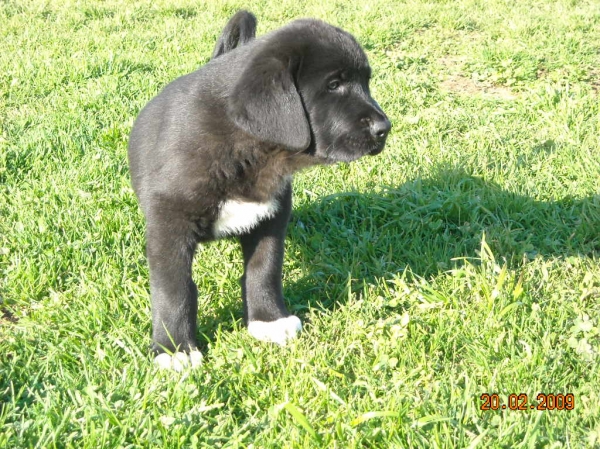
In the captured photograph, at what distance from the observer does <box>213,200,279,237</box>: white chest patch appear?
2748 mm

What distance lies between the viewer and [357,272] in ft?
11.0

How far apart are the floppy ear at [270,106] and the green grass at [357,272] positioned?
82 cm

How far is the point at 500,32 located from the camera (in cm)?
657

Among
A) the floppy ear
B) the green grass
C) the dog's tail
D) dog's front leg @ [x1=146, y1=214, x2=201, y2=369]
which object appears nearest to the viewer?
the green grass

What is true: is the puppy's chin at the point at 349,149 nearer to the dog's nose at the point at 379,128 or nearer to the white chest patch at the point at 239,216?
the dog's nose at the point at 379,128

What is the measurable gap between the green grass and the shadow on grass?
1cm

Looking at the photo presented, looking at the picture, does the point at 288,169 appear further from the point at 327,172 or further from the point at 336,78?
the point at 327,172

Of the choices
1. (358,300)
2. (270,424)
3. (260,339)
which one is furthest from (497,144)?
(270,424)

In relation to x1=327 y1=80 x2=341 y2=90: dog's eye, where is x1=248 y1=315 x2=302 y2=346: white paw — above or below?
below

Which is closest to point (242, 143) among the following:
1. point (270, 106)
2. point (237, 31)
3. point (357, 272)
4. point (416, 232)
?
point (270, 106)

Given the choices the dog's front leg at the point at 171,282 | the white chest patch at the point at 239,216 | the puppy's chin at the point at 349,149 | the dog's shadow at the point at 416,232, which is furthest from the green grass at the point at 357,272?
the puppy's chin at the point at 349,149
